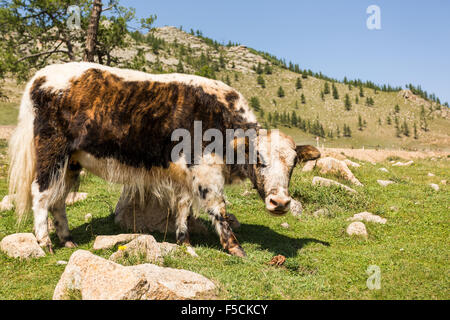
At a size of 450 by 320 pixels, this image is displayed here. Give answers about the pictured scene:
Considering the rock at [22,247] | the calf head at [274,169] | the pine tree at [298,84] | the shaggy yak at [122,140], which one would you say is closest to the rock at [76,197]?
the shaggy yak at [122,140]

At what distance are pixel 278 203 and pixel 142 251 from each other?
186cm

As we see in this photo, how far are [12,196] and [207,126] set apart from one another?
3.39 metres

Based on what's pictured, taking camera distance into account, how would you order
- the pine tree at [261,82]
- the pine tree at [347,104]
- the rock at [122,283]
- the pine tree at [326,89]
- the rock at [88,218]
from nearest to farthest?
1. the rock at [122,283]
2. the rock at [88,218]
3. the pine tree at [347,104]
4. the pine tree at [326,89]
5. the pine tree at [261,82]

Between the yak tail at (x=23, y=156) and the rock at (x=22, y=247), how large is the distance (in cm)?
59

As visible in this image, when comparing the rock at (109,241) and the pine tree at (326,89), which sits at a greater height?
the pine tree at (326,89)

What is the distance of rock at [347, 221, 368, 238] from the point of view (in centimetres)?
629

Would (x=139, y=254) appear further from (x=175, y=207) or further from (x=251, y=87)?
(x=251, y=87)

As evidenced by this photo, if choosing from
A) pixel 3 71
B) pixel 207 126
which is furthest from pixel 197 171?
pixel 3 71

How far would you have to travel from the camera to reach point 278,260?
486 cm

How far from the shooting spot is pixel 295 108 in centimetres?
11800

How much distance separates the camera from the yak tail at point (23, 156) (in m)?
5.48

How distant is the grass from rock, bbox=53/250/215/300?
0.34m

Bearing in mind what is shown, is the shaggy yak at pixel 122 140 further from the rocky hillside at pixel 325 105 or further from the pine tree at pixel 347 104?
the pine tree at pixel 347 104

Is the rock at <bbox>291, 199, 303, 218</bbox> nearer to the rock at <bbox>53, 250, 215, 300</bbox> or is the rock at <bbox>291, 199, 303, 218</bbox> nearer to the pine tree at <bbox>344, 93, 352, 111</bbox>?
the rock at <bbox>53, 250, 215, 300</bbox>
